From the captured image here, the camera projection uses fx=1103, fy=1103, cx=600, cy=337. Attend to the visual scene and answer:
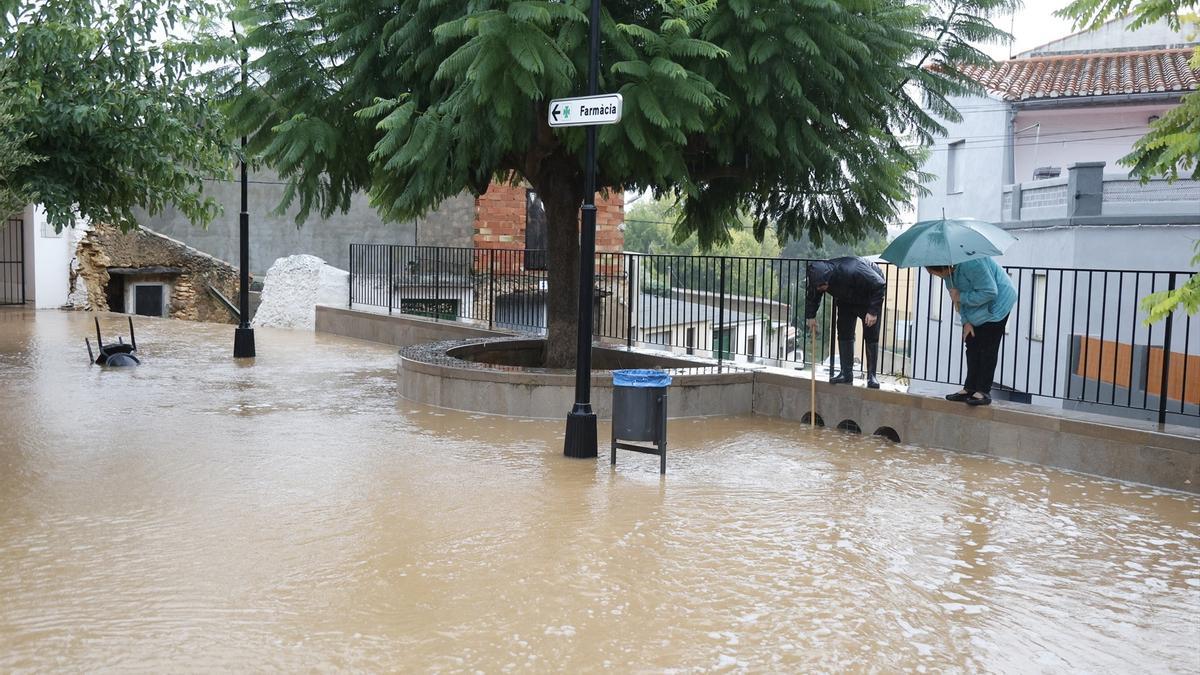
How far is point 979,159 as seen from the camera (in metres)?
29.0

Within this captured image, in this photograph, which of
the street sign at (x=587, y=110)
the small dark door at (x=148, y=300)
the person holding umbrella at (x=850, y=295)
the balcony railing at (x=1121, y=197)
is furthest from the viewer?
the small dark door at (x=148, y=300)

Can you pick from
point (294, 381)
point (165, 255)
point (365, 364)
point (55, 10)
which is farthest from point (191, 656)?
point (165, 255)

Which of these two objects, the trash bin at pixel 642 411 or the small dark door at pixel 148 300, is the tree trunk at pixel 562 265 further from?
the small dark door at pixel 148 300

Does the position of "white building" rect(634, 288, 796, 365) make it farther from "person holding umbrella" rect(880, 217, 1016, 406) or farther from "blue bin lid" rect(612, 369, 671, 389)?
"blue bin lid" rect(612, 369, 671, 389)

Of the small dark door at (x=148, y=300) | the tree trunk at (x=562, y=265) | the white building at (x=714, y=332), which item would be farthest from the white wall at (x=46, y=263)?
the tree trunk at (x=562, y=265)

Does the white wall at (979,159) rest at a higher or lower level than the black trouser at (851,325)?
higher

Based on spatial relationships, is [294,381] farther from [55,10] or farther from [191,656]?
[191,656]

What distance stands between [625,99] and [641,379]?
2858 millimetres

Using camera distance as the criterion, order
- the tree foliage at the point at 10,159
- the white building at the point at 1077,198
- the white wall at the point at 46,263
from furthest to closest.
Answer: the white wall at the point at 46,263 < the white building at the point at 1077,198 < the tree foliage at the point at 10,159

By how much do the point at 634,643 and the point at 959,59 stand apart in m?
9.15

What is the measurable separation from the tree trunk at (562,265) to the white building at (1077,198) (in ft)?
21.6

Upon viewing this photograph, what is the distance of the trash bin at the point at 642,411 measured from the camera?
8.92m

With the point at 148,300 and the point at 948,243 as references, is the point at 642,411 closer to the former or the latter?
the point at 948,243

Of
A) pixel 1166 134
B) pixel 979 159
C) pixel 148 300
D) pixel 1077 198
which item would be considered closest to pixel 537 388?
pixel 1166 134
